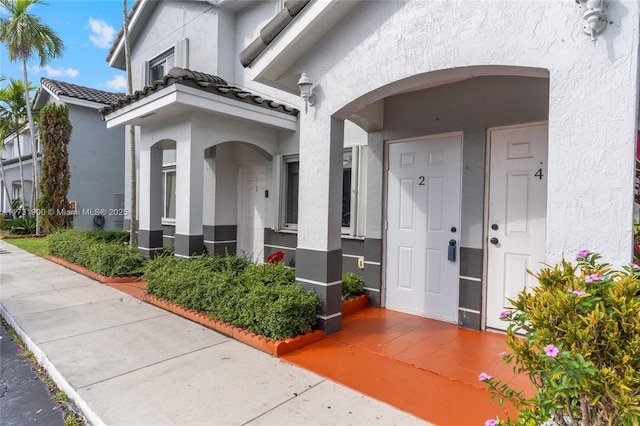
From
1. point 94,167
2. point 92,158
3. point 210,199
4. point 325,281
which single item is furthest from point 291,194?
point 92,158

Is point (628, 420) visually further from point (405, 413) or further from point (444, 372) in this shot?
point (444, 372)

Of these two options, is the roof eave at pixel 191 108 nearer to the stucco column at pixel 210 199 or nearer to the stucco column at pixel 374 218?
the stucco column at pixel 210 199

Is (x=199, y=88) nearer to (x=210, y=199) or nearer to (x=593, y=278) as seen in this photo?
(x=210, y=199)

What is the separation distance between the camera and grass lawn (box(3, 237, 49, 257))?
11038 mm

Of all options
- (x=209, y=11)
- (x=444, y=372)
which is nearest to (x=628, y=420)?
(x=444, y=372)

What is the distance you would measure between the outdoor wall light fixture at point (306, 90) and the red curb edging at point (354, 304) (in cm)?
281

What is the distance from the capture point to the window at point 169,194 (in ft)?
34.4

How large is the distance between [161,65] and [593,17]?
11.5 metres

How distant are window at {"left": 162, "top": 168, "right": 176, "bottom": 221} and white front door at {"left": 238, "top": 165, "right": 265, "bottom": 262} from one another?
261 centimetres

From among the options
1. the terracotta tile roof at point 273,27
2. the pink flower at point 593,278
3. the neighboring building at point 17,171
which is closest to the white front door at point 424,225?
the terracotta tile roof at point 273,27

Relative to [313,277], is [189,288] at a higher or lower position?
lower

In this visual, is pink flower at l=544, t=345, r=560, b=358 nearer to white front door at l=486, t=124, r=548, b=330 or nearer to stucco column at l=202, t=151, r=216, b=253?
white front door at l=486, t=124, r=548, b=330

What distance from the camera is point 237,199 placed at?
906cm

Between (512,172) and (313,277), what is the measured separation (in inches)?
108
